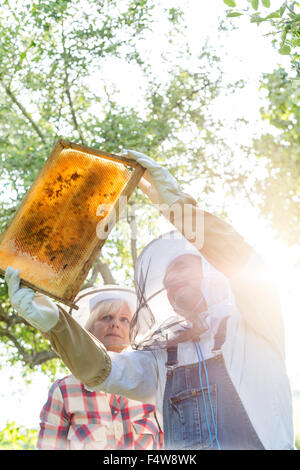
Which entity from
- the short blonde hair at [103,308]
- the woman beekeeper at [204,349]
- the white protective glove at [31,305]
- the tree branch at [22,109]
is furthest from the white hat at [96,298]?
the tree branch at [22,109]

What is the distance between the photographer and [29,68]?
730cm

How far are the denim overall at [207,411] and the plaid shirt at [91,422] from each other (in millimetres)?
Result: 833

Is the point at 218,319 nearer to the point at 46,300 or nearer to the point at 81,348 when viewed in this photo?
the point at 81,348

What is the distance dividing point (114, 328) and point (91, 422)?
0.73m

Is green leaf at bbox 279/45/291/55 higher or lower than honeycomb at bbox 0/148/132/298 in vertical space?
higher

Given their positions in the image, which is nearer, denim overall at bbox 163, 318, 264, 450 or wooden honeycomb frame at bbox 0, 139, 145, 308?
denim overall at bbox 163, 318, 264, 450

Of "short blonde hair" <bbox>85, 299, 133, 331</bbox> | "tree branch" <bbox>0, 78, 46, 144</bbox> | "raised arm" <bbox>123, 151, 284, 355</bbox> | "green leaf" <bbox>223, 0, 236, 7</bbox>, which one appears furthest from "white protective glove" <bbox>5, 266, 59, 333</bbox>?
"tree branch" <bbox>0, 78, 46, 144</bbox>

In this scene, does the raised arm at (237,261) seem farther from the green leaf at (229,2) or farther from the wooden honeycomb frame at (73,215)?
the green leaf at (229,2)

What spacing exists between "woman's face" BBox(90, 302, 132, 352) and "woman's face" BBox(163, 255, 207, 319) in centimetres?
86

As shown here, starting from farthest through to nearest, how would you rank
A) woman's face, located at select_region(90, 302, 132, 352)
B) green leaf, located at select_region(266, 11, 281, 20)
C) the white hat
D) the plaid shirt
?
the white hat → woman's face, located at select_region(90, 302, 132, 352) → the plaid shirt → green leaf, located at select_region(266, 11, 281, 20)

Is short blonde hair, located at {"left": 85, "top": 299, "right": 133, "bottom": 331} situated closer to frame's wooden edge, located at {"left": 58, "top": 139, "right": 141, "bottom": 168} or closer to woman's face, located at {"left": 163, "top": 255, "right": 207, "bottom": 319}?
woman's face, located at {"left": 163, "top": 255, "right": 207, "bottom": 319}

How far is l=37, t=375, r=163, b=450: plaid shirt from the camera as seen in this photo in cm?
338

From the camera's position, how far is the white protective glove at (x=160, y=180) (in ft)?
9.27
